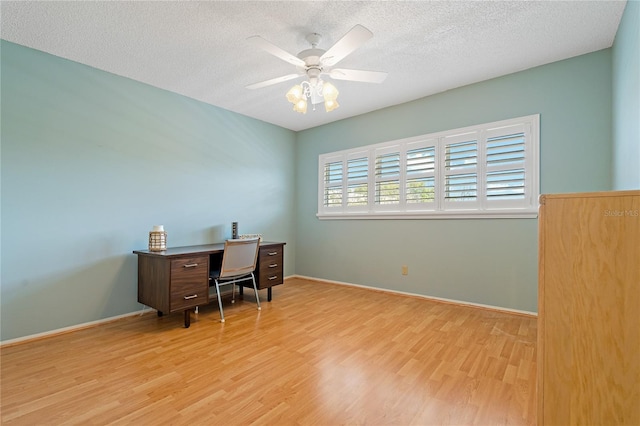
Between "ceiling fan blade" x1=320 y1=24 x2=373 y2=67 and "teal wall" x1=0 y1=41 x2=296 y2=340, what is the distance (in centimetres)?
228

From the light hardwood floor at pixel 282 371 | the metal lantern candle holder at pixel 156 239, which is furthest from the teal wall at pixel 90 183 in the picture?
the light hardwood floor at pixel 282 371

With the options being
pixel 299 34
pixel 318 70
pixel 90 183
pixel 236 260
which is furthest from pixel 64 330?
pixel 299 34

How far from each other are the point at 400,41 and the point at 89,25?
252cm

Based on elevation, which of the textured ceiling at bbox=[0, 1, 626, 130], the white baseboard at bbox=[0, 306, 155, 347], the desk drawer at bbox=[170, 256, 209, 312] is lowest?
the white baseboard at bbox=[0, 306, 155, 347]

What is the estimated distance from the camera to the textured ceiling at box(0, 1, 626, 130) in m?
2.11

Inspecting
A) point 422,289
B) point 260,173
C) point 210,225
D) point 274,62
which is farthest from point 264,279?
point 274,62

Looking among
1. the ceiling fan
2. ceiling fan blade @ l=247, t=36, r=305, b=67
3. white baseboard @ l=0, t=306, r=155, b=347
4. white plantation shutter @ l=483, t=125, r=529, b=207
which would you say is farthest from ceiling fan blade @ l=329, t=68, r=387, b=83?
white baseboard @ l=0, t=306, r=155, b=347

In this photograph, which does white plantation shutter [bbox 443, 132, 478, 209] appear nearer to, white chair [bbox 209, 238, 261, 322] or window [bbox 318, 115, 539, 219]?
window [bbox 318, 115, 539, 219]

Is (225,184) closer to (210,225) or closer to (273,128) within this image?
(210,225)

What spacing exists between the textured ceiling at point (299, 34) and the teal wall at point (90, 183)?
337 millimetres

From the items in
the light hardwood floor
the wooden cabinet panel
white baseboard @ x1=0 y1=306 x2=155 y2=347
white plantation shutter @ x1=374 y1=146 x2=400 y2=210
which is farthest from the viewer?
white plantation shutter @ x1=374 y1=146 x2=400 y2=210

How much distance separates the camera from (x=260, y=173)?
4.61 m

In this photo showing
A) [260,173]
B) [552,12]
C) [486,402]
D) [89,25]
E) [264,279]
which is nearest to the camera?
[486,402]

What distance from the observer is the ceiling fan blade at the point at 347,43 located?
70.7 inches
